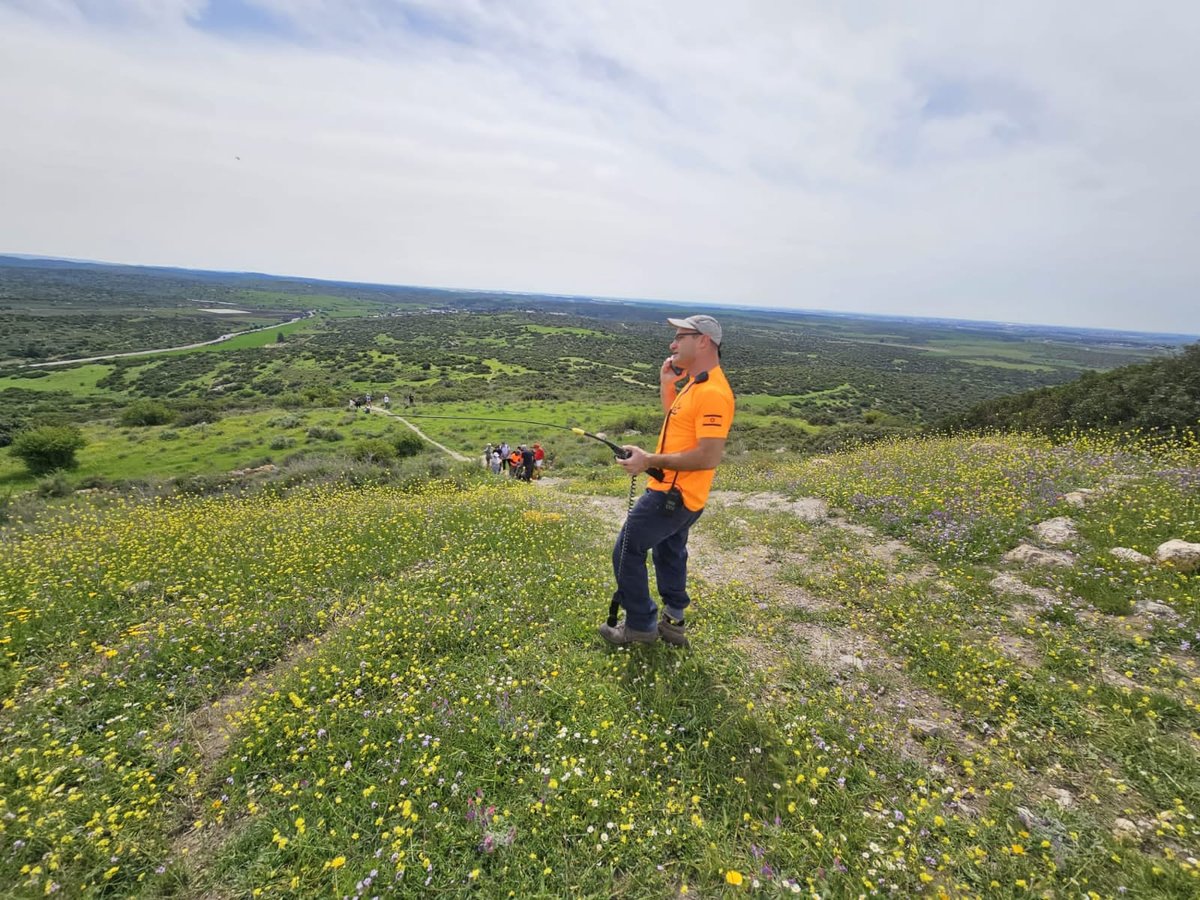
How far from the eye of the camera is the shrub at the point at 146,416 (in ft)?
167

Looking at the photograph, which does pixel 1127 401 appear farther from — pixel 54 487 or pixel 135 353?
pixel 135 353

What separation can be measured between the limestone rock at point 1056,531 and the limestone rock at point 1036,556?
0.27 metres

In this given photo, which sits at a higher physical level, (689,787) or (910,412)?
(689,787)

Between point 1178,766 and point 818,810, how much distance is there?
107 inches

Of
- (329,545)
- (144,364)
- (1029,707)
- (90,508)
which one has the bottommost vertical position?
(144,364)

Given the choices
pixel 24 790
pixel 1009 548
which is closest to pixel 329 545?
pixel 24 790

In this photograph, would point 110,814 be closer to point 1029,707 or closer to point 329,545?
point 329,545

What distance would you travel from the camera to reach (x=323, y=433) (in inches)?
1741

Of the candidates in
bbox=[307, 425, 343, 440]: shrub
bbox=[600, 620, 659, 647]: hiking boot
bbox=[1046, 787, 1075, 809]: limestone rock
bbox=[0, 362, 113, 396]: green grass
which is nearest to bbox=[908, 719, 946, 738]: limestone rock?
bbox=[1046, 787, 1075, 809]: limestone rock

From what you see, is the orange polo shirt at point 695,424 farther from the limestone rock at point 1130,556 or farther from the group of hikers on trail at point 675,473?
the limestone rock at point 1130,556

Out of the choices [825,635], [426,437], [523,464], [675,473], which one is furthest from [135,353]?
[825,635]

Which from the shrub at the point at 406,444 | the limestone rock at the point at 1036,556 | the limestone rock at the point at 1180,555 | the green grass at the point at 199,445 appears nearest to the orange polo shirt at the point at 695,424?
the limestone rock at the point at 1036,556

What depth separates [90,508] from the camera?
11781 mm

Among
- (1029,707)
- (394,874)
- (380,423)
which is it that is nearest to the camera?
(394,874)
